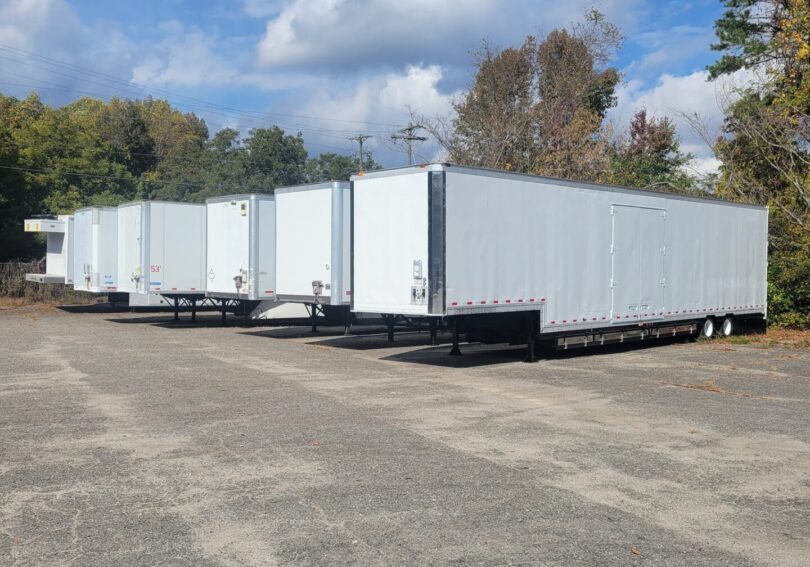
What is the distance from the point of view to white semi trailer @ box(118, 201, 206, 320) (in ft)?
78.5

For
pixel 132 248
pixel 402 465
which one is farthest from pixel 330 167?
pixel 402 465

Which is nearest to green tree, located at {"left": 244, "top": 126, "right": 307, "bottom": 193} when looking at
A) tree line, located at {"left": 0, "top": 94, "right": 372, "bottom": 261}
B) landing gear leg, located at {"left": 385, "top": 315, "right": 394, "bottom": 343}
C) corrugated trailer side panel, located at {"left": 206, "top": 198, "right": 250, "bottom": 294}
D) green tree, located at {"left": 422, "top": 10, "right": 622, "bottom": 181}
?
tree line, located at {"left": 0, "top": 94, "right": 372, "bottom": 261}

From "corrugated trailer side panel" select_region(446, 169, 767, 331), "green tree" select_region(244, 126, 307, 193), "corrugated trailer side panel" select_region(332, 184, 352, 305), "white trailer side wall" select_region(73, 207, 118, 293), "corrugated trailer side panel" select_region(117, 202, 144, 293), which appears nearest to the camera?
"corrugated trailer side panel" select_region(446, 169, 767, 331)

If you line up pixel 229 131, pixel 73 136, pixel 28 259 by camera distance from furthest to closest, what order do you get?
pixel 229 131 → pixel 73 136 → pixel 28 259

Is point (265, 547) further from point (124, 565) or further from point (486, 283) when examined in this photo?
point (486, 283)

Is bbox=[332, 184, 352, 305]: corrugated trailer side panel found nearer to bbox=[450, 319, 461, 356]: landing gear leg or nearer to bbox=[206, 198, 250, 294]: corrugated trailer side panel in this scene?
bbox=[450, 319, 461, 356]: landing gear leg

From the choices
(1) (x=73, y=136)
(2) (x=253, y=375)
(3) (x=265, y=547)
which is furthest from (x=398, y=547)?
(1) (x=73, y=136)

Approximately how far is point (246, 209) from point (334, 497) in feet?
52.4

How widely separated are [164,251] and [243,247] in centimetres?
362

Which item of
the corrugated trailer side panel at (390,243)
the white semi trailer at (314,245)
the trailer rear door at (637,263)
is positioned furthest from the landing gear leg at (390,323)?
the trailer rear door at (637,263)

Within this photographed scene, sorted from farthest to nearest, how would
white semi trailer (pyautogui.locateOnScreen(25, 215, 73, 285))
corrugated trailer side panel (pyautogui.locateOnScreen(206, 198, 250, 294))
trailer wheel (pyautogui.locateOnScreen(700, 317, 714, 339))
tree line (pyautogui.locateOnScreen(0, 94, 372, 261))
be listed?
1. tree line (pyautogui.locateOnScreen(0, 94, 372, 261))
2. white semi trailer (pyautogui.locateOnScreen(25, 215, 73, 285))
3. corrugated trailer side panel (pyautogui.locateOnScreen(206, 198, 250, 294))
4. trailer wheel (pyautogui.locateOnScreen(700, 317, 714, 339))

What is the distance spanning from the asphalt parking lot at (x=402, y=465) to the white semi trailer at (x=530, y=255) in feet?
4.06

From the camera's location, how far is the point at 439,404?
1098 centimetres

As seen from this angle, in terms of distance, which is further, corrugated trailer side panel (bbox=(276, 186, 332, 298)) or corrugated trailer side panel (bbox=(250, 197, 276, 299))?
corrugated trailer side panel (bbox=(250, 197, 276, 299))
